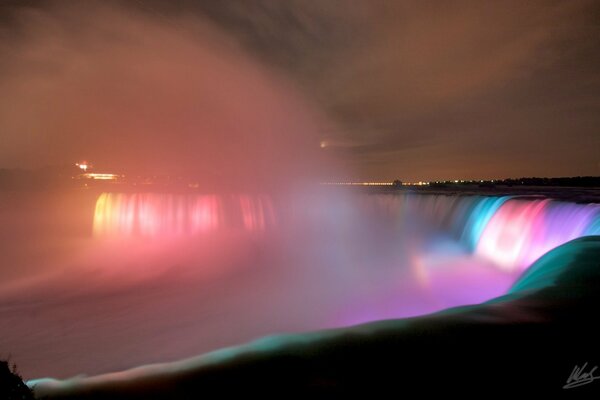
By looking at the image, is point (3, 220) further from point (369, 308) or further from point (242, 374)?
point (242, 374)

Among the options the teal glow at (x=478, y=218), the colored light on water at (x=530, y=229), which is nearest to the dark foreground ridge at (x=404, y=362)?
the colored light on water at (x=530, y=229)

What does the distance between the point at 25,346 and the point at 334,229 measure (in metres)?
18.5

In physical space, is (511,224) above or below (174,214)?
below

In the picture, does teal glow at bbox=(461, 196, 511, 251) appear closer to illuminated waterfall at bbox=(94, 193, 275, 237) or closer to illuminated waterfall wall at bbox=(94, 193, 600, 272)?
illuminated waterfall wall at bbox=(94, 193, 600, 272)

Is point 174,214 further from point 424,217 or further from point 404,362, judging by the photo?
point 404,362

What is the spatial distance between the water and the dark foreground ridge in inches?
212

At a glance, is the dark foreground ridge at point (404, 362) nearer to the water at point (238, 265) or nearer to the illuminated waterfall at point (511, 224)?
the water at point (238, 265)

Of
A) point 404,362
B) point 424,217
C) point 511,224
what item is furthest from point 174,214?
point 404,362

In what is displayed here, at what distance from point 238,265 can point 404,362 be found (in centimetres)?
1453

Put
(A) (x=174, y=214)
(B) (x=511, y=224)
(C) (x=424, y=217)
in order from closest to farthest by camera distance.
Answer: (B) (x=511, y=224)
(C) (x=424, y=217)
(A) (x=174, y=214)

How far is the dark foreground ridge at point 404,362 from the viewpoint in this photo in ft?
6.45

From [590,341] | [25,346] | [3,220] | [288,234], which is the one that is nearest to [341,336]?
[590,341]

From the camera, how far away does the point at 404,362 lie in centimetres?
216

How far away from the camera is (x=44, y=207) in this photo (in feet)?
88.3
